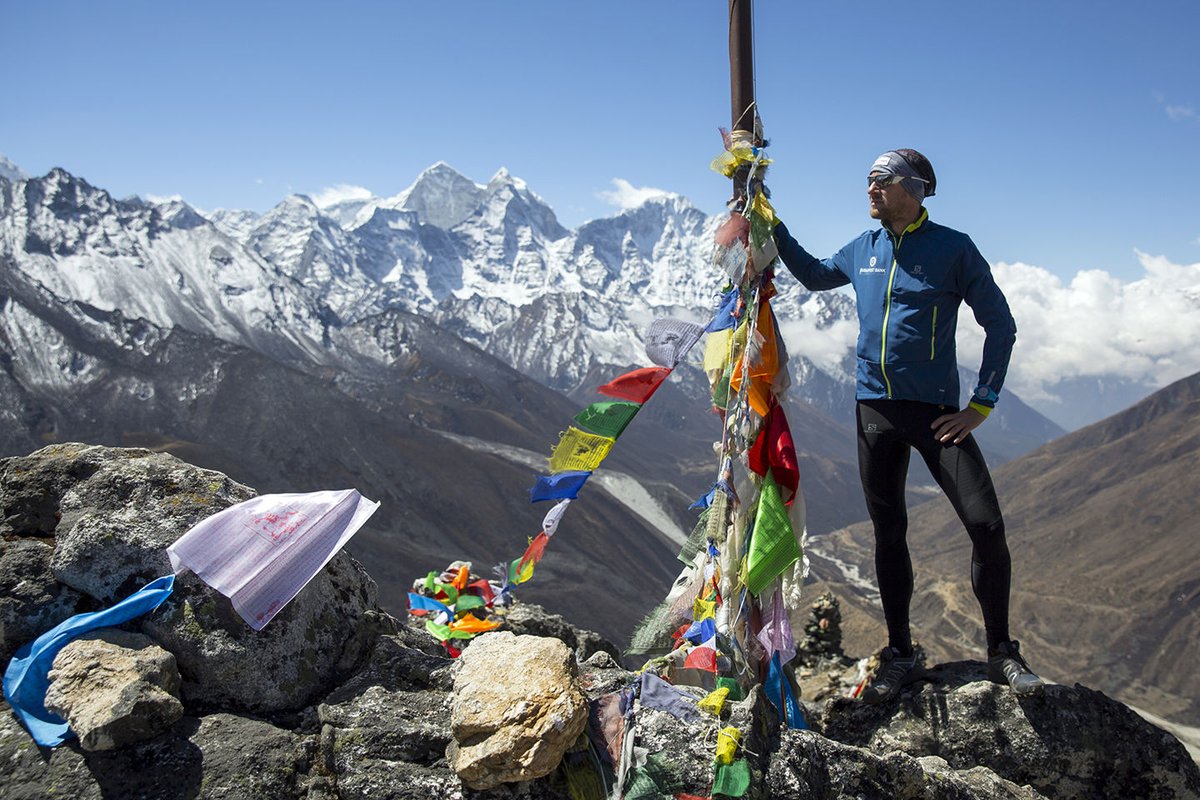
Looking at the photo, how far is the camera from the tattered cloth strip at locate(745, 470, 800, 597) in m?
4.30

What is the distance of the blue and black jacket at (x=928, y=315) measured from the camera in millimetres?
4402

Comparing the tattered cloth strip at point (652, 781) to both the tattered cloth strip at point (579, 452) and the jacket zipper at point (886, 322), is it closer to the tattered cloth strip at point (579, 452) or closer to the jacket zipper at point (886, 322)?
the tattered cloth strip at point (579, 452)

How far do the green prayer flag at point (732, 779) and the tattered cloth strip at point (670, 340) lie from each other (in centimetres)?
223

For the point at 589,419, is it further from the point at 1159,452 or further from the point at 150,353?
the point at 1159,452

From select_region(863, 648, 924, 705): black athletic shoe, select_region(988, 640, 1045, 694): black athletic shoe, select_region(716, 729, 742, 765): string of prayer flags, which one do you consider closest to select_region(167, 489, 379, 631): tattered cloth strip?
select_region(716, 729, 742, 765): string of prayer flags

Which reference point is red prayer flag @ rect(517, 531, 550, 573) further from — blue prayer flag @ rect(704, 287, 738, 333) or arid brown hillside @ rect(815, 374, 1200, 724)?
arid brown hillside @ rect(815, 374, 1200, 724)

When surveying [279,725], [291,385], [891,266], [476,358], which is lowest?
[279,725]

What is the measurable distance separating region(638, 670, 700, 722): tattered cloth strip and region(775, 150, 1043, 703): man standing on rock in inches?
60.5

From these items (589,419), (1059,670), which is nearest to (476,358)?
(1059,670)

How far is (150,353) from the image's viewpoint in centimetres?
8844

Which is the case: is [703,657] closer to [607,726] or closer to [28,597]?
[607,726]

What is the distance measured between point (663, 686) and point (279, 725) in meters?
1.72

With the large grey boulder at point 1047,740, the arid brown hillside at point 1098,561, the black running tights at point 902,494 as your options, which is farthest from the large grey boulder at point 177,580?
the arid brown hillside at point 1098,561

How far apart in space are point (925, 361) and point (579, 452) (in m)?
2.02
